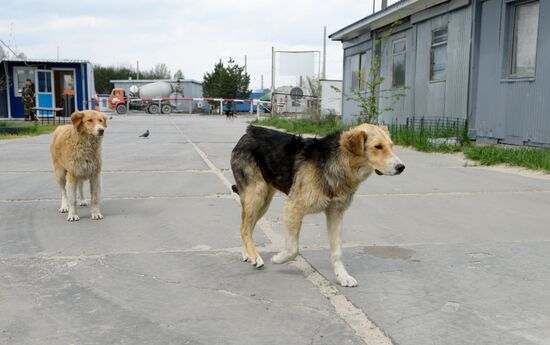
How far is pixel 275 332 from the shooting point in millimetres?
3070

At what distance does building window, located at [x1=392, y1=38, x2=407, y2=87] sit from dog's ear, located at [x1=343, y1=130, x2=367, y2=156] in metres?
16.9

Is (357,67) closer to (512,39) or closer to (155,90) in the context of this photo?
(512,39)

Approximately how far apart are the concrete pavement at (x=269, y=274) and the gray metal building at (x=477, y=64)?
20.1 ft

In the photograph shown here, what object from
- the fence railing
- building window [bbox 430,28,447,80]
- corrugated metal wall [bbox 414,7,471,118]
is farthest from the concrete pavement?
building window [bbox 430,28,447,80]

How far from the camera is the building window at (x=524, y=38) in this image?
42.5 ft

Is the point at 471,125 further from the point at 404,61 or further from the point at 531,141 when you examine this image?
the point at 404,61

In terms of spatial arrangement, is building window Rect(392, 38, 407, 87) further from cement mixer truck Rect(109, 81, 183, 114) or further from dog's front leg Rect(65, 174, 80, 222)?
cement mixer truck Rect(109, 81, 183, 114)

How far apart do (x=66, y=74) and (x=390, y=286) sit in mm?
34054

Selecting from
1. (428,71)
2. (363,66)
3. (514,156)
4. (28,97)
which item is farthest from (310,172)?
(28,97)

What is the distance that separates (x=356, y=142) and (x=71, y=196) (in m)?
3.77

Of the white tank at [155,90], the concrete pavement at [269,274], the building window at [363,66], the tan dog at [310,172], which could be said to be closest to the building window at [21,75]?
the building window at [363,66]

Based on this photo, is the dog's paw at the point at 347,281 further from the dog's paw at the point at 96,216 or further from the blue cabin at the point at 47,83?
the blue cabin at the point at 47,83

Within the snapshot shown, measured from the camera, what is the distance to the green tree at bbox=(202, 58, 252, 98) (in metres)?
67.4

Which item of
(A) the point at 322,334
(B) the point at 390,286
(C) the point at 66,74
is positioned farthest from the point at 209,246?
(C) the point at 66,74
